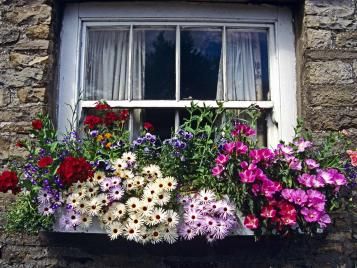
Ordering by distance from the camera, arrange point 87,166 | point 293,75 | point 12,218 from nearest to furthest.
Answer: point 87,166
point 12,218
point 293,75

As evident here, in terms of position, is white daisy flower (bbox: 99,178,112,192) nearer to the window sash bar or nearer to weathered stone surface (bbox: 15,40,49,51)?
the window sash bar

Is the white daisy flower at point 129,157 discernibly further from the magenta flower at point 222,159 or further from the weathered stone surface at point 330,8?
the weathered stone surface at point 330,8

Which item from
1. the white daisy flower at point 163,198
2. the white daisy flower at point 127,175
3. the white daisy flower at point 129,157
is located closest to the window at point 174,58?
the white daisy flower at point 129,157

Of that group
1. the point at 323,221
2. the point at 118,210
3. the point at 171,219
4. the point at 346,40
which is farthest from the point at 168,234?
the point at 346,40

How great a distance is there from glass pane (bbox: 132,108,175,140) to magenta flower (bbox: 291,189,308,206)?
3.10 feet

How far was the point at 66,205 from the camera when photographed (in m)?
2.45

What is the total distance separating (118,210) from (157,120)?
2.58ft

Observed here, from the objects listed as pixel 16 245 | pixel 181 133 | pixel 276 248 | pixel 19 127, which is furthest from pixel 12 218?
pixel 276 248

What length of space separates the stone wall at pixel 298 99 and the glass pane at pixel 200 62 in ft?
1.87

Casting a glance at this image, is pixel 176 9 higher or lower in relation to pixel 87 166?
higher

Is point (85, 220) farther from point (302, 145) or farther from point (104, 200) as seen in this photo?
point (302, 145)

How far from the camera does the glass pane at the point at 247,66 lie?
301 cm

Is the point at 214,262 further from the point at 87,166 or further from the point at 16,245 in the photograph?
the point at 16,245

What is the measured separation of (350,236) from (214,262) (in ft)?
2.84
